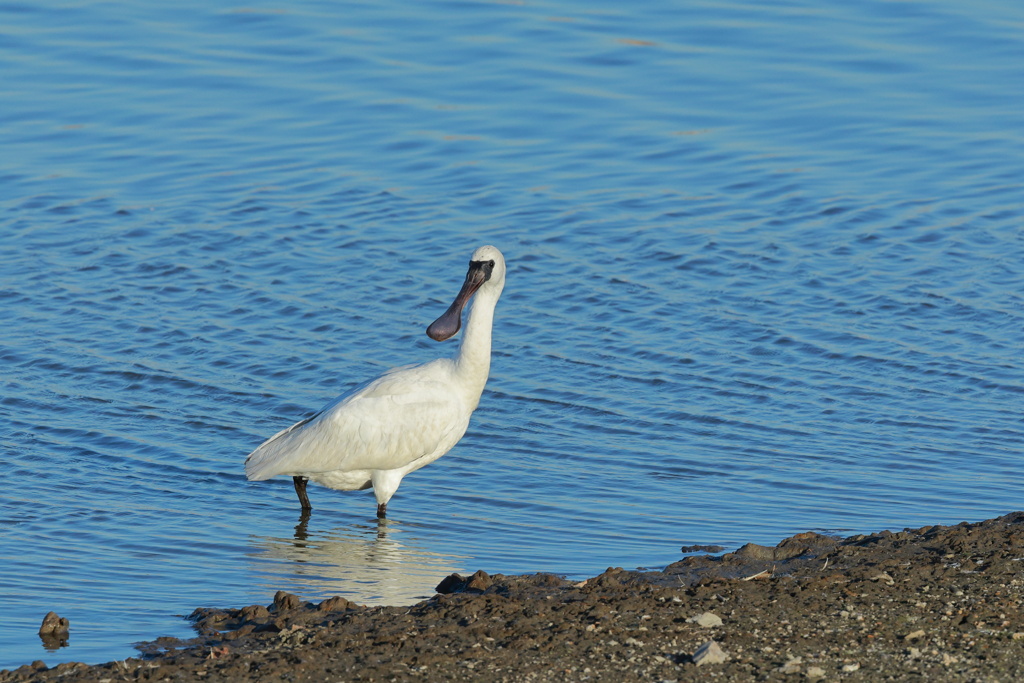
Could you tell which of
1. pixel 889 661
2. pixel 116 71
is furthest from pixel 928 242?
pixel 116 71

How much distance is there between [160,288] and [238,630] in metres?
8.15

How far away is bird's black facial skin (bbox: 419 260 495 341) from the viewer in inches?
423

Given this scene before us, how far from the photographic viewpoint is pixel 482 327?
1059 cm

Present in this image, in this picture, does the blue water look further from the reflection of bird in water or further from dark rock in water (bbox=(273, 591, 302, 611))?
dark rock in water (bbox=(273, 591, 302, 611))

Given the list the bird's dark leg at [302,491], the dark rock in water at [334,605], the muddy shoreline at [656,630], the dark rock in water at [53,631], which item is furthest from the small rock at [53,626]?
the bird's dark leg at [302,491]

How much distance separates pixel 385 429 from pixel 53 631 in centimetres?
310

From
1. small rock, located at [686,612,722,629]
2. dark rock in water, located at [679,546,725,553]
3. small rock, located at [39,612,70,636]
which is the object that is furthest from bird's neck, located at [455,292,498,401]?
small rock, located at [686,612,722,629]

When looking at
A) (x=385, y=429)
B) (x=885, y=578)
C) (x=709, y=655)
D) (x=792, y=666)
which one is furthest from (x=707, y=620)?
(x=385, y=429)

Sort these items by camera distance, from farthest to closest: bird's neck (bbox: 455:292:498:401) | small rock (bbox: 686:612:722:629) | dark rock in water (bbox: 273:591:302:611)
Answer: bird's neck (bbox: 455:292:498:401) → dark rock in water (bbox: 273:591:302:611) → small rock (bbox: 686:612:722:629)

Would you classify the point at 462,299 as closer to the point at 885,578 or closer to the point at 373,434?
the point at 373,434

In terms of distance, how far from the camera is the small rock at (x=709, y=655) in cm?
652

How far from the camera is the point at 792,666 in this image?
6488 mm

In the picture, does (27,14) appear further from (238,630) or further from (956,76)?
(238,630)

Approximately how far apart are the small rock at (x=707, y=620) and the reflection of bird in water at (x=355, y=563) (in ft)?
5.82
